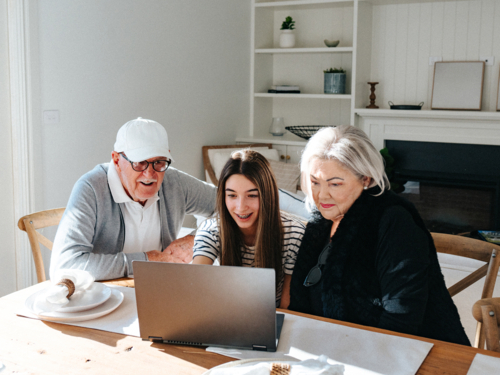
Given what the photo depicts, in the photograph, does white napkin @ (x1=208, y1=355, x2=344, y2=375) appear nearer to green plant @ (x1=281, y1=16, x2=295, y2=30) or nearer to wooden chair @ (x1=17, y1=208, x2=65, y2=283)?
wooden chair @ (x1=17, y1=208, x2=65, y2=283)

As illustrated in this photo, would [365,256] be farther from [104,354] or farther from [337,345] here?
[104,354]

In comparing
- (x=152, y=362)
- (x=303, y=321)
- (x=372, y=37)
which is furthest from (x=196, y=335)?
(x=372, y=37)

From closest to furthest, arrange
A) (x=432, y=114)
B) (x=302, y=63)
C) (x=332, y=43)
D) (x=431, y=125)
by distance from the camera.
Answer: (x=432, y=114), (x=431, y=125), (x=332, y=43), (x=302, y=63)

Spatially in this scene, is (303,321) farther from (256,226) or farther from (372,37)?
(372,37)

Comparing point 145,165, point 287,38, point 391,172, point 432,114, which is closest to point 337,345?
point 145,165

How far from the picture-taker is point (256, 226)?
5.11 feet

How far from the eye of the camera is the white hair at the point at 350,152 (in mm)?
1346

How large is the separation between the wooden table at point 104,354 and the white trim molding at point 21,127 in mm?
1433

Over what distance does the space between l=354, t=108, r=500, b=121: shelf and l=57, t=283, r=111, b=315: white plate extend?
278 cm

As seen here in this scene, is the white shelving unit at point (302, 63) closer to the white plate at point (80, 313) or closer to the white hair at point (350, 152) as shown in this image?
the white hair at point (350, 152)

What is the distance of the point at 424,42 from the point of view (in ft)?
12.4

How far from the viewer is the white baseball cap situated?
1.75 meters

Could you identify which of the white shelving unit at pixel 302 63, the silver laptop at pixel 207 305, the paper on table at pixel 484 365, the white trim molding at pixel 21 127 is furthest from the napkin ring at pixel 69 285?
the white shelving unit at pixel 302 63

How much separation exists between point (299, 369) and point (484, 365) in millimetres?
433
